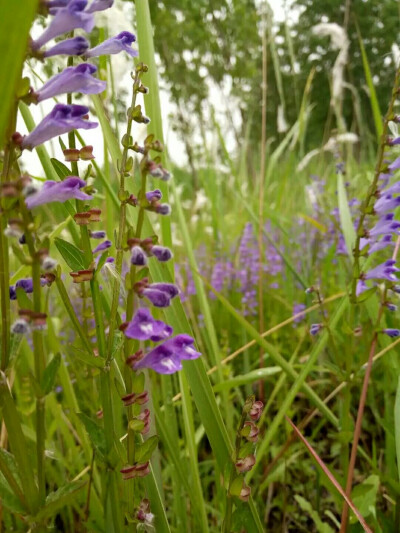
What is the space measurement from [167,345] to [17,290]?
207 mm

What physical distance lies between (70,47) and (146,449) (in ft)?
1.75

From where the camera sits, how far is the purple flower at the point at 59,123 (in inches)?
22.9

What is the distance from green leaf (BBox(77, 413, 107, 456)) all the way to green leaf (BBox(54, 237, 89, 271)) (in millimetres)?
220

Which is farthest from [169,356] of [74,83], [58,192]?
[74,83]

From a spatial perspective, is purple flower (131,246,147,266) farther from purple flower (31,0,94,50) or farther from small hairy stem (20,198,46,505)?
purple flower (31,0,94,50)

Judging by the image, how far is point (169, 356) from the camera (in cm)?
68

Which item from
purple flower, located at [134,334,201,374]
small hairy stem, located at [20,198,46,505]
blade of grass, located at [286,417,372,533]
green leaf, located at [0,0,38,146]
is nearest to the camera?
green leaf, located at [0,0,38,146]

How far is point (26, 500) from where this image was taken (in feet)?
2.13

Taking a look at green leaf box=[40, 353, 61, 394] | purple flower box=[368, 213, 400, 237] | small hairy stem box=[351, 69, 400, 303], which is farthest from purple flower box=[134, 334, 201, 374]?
purple flower box=[368, 213, 400, 237]

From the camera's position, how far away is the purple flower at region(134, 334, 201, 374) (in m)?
0.66

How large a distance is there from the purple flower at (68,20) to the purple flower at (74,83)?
0.04 m

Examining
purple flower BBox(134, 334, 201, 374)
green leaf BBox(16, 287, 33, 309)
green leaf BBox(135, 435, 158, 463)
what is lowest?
green leaf BBox(135, 435, 158, 463)

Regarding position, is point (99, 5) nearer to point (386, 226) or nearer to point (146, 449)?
point (146, 449)

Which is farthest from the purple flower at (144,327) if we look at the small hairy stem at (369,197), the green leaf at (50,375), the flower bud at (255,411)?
the small hairy stem at (369,197)
